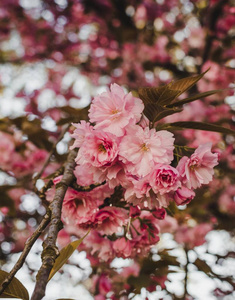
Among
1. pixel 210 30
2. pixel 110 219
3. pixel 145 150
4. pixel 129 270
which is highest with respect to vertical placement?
pixel 145 150

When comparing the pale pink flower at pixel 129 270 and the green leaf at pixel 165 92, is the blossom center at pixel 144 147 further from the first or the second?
the pale pink flower at pixel 129 270

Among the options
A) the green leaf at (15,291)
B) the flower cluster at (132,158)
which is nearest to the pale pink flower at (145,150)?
the flower cluster at (132,158)

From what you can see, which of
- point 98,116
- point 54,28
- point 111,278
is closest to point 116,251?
point 98,116

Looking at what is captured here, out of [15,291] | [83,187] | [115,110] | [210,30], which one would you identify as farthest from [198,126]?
[210,30]

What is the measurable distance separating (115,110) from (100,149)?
112 millimetres

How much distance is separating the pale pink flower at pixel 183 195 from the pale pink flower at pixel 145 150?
0.30 ft

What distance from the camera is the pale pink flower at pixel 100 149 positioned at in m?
0.83

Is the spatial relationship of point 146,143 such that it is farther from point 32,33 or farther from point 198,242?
point 32,33

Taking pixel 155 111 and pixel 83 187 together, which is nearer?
pixel 155 111

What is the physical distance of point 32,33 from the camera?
4.99 m

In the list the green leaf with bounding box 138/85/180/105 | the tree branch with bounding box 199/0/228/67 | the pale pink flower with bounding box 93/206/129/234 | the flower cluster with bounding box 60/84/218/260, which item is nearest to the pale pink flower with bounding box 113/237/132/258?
the pale pink flower with bounding box 93/206/129/234

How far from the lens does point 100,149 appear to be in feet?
2.79

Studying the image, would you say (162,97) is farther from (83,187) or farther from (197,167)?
(83,187)

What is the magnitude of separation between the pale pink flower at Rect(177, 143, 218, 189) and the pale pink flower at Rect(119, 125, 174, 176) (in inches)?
2.2
